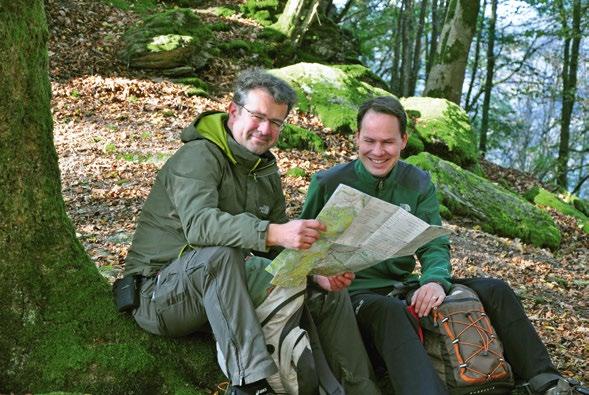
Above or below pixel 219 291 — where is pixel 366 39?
above

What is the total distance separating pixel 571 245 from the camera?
9617 millimetres

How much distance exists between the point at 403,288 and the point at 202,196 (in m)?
1.47

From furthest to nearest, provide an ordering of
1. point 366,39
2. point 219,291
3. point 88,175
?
point 366,39 → point 88,175 → point 219,291

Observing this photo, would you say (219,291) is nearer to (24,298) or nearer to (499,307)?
(24,298)

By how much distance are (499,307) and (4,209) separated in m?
2.79

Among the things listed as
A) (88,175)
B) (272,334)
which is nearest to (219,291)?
(272,334)

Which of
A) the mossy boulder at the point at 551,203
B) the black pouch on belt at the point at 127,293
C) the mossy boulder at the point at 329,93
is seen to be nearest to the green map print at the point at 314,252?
the black pouch on belt at the point at 127,293

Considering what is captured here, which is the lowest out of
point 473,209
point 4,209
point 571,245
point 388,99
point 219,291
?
point 571,245

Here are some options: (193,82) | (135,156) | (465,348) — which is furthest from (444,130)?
(465,348)

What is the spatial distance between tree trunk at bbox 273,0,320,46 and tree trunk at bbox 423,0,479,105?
3374 millimetres

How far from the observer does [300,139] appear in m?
9.60

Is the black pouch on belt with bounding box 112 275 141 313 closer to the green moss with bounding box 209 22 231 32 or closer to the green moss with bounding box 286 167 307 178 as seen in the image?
the green moss with bounding box 286 167 307 178

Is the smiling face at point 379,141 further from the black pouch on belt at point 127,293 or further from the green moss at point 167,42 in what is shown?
the green moss at point 167,42

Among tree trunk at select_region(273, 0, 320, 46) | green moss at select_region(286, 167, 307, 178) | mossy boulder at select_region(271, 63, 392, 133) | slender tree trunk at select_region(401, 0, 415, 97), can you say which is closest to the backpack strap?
green moss at select_region(286, 167, 307, 178)
